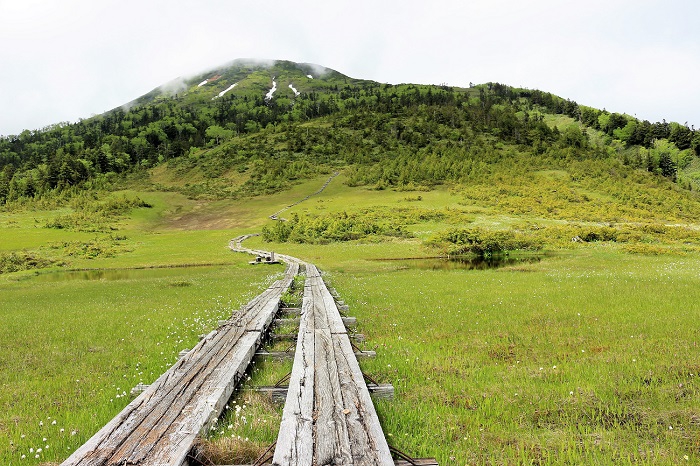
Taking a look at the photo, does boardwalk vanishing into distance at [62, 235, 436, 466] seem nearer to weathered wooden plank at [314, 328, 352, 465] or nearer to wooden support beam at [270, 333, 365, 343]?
weathered wooden plank at [314, 328, 352, 465]

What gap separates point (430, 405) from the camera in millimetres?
6629

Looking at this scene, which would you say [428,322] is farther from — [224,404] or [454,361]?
[224,404]

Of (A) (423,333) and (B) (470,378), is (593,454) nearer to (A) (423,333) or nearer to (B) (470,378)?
(B) (470,378)

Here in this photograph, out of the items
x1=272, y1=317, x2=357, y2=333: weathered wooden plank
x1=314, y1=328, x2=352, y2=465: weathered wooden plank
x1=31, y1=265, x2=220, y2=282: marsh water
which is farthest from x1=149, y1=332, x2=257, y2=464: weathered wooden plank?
x1=31, y1=265, x2=220, y2=282: marsh water

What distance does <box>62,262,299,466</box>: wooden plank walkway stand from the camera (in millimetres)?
4203

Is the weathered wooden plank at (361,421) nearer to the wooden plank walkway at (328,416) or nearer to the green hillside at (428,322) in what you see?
the wooden plank walkway at (328,416)

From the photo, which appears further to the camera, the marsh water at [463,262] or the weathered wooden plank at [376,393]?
the marsh water at [463,262]

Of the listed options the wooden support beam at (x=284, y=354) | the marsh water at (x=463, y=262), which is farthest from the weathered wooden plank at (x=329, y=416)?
the marsh water at (x=463, y=262)

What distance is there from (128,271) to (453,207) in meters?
65.9

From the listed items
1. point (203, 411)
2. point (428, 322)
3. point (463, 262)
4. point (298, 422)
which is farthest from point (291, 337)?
point (463, 262)

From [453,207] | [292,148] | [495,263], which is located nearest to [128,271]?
[495,263]

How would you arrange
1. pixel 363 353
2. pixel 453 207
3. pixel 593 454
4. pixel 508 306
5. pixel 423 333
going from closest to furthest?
pixel 593 454 < pixel 363 353 < pixel 423 333 < pixel 508 306 < pixel 453 207

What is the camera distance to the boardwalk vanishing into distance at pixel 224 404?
4070mm

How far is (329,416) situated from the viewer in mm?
4855
